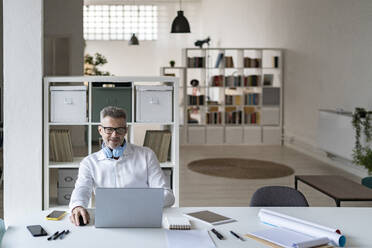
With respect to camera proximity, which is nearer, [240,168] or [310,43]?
[240,168]

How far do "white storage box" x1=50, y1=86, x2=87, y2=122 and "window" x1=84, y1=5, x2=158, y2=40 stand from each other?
14521mm

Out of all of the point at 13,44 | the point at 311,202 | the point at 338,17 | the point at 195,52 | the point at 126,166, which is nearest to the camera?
the point at 126,166

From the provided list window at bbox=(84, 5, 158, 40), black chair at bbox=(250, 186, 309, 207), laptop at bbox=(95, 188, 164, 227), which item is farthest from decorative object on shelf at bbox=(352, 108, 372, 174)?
window at bbox=(84, 5, 158, 40)

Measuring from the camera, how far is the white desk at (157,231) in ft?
7.69

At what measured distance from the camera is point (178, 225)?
259 centimetres

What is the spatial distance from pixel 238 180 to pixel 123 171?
4215 mm

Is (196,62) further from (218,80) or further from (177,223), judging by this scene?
(177,223)

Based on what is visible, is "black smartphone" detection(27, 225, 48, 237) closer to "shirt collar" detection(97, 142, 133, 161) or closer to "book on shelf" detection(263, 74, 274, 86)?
"shirt collar" detection(97, 142, 133, 161)

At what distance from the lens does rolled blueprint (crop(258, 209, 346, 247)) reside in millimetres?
2348

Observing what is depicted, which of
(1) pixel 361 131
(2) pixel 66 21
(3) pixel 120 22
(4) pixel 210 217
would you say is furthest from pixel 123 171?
(3) pixel 120 22

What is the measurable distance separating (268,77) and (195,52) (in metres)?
6.62

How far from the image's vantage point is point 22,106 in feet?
14.5

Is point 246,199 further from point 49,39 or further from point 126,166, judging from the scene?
point 49,39

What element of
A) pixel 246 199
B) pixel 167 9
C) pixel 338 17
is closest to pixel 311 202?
pixel 246 199
